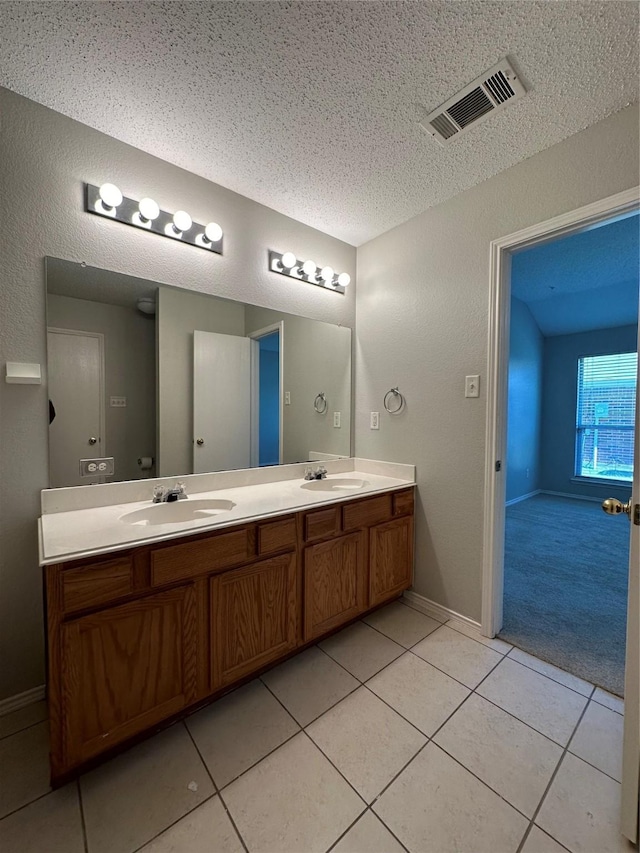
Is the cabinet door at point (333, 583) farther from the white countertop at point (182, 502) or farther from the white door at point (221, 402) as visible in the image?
the white door at point (221, 402)

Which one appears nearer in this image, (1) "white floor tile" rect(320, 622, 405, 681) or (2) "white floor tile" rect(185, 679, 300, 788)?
(2) "white floor tile" rect(185, 679, 300, 788)

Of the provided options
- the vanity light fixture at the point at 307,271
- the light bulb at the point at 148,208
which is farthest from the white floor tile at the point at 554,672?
the light bulb at the point at 148,208

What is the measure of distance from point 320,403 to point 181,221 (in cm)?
133

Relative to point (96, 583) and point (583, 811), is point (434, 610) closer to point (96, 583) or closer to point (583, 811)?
point (583, 811)

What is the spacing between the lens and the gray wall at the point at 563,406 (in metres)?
4.76

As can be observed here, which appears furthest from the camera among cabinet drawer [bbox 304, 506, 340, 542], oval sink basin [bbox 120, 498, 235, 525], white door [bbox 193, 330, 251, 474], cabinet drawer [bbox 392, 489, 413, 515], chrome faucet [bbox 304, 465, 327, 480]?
chrome faucet [bbox 304, 465, 327, 480]

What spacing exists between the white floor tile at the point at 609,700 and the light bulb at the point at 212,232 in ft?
9.13

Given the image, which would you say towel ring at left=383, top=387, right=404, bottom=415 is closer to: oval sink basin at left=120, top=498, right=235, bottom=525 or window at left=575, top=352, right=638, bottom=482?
oval sink basin at left=120, top=498, right=235, bottom=525

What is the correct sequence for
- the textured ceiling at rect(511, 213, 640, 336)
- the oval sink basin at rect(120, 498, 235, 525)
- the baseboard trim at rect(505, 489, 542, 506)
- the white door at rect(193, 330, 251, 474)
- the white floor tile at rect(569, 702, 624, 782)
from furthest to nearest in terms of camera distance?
the baseboard trim at rect(505, 489, 542, 506)
the textured ceiling at rect(511, 213, 640, 336)
the white door at rect(193, 330, 251, 474)
the oval sink basin at rect(120, 498, 235, 525)
the white floor tile at rect(569, 702, 624, 782)

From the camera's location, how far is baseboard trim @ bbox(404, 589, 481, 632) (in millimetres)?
1980

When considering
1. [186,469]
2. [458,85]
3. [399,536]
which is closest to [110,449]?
[186,469]

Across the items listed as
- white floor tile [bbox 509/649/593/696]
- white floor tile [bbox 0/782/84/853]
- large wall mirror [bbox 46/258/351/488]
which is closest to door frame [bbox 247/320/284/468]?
large wall mirror [bbox 46/258/351/488]

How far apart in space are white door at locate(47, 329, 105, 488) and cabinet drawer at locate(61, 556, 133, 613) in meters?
0.61

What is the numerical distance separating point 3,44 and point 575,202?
227 cm
